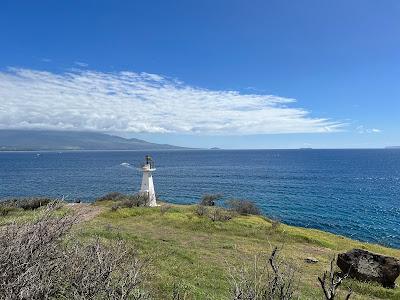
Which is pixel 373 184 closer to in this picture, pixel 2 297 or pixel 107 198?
pixel 107 198

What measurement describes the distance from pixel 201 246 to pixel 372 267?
10.1 metres

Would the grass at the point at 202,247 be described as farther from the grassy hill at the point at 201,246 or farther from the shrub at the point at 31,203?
the shrub at the point at 31,203

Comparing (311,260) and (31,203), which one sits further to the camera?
(31,203)

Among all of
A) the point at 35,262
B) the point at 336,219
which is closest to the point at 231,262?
the point at 35,262

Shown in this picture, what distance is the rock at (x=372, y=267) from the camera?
19734 millimetres

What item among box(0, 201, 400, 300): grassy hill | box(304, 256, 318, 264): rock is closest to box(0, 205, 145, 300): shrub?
box(0, 201, 400, 300): grassy hill

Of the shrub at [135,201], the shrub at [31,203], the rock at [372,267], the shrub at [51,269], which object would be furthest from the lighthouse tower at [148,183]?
the shrub at [51,269]

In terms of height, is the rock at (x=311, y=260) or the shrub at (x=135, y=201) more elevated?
the shrub at (x=135, y=201)

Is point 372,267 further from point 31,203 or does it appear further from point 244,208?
point 31,203

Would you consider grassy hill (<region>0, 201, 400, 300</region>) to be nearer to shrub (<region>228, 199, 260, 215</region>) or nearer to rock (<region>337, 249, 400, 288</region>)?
rock (<region>337, 249, 400, 288</region>)

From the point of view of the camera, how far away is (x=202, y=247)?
24.7 m

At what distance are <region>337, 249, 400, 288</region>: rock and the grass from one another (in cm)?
77

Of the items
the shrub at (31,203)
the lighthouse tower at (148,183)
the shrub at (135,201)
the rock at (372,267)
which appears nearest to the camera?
the rock at (372,267)

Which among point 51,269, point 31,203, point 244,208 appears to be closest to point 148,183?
point 244,208
